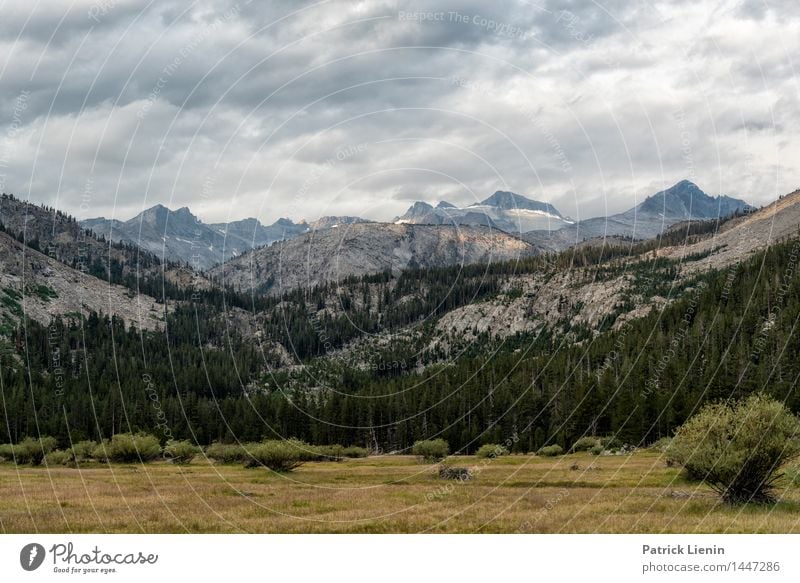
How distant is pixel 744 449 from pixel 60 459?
82401mm

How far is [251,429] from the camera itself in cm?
13950

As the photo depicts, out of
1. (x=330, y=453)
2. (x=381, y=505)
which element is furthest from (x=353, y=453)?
(x=381, y=505)

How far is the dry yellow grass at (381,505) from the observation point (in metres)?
30.5

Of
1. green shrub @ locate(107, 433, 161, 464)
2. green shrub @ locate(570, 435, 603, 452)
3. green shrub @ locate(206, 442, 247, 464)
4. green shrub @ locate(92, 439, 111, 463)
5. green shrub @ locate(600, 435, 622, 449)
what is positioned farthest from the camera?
green shrub @ locate(570, 435, 603, 452)

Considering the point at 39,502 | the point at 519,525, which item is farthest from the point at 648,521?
the point at 39,502

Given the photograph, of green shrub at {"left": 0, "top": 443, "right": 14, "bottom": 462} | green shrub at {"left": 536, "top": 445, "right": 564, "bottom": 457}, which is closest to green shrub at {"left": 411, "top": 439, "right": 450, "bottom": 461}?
green shrub at {"left": 536, "top": 445, "right": 564, "bottom": 457}

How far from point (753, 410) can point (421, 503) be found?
69.0ft

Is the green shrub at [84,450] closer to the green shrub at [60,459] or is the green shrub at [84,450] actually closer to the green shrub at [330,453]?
the green shrub at [60,459]

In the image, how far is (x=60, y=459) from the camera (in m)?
85.1

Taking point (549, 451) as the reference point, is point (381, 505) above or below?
above

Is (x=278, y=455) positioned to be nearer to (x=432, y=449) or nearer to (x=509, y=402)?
(x=432, y=449)

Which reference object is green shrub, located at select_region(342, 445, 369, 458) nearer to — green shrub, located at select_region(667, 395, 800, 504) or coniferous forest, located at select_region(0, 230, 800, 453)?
coniferous forest, located at select_region(0, 230, 800, 453)

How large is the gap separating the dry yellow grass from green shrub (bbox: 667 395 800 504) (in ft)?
5.09

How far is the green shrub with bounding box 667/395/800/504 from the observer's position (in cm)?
3681
